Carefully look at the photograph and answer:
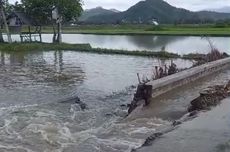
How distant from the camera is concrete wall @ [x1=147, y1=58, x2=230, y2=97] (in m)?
12.9

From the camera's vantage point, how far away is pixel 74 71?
20.2 m

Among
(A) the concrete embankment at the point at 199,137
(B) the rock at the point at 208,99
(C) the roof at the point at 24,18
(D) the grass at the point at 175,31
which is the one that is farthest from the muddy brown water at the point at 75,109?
(D) the grass at the point at 175,31

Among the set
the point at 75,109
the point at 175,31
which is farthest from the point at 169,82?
the point at 175,31

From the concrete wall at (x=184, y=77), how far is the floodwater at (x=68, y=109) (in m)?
1.13

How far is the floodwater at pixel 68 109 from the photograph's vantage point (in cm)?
890

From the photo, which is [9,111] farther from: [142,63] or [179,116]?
[142,63]

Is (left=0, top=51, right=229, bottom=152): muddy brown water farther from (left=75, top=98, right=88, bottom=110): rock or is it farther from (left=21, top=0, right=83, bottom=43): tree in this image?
(left=21, top=0, right=83, bottom=43): tree

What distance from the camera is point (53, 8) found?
36438 mm

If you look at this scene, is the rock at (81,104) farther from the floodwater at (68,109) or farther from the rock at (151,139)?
the rock at (151,139)

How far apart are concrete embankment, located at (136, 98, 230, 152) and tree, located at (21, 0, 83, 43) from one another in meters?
27.5

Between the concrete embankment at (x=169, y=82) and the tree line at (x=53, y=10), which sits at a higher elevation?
the tree line at (x=53, y=10)

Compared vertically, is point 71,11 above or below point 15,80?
above

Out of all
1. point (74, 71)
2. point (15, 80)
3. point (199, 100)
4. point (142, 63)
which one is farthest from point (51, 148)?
point (142, 63)

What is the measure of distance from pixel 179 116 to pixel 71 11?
27.1 meters
